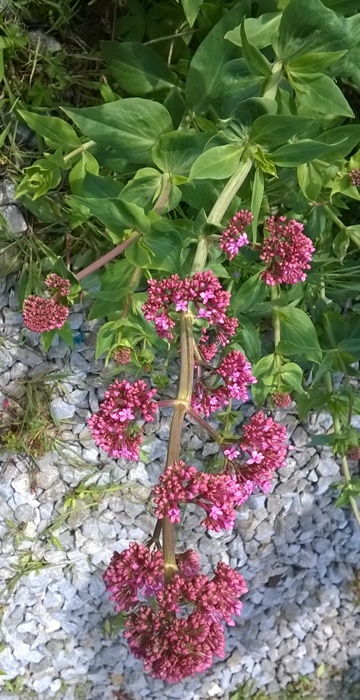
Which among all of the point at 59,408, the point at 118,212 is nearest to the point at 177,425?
the point at 118,212

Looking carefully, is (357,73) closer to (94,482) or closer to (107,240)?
(107,240)

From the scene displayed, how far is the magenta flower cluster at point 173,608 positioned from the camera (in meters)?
0.78

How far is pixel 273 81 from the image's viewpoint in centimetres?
94

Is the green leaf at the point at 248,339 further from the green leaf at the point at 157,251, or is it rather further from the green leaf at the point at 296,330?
the green leaf at the point at 157,251

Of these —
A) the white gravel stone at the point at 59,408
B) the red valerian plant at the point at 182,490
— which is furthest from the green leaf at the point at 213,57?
the white gravel stone at the point at 59,408

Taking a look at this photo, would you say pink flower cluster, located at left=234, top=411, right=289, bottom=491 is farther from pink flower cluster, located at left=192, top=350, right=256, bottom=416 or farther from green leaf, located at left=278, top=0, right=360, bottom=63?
green leaf, located at left=278, top=0, right=360, bottom=63

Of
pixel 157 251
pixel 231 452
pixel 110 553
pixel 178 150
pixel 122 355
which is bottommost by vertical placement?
pixel 110 553

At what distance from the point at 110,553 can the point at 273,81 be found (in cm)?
132

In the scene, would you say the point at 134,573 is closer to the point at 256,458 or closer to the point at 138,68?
the point at 256,458

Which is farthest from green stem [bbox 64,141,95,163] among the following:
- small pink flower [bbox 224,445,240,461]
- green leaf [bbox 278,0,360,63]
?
small pink flower [bbox 224,445,240,461]

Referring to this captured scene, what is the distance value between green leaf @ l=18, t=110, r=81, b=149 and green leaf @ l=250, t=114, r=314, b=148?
345 millimetres

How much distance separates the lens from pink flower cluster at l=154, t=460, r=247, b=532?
75 centimetres


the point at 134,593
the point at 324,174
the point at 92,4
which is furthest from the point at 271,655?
the point at 92,4

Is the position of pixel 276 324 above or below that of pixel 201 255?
below
